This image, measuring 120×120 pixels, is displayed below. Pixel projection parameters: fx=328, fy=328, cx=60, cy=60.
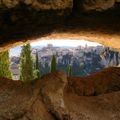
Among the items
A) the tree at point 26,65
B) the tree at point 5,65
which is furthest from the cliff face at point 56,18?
the tree at point 26,65

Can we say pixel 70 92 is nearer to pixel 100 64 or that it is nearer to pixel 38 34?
pixel 38 34

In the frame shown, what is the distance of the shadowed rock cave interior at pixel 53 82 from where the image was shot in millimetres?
3898

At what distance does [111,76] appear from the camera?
5.41 metres

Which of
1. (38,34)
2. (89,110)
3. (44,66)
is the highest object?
(38,34)

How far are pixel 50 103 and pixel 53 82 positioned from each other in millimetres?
426

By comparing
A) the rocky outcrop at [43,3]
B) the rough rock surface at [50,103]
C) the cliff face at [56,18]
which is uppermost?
the rocky outcrop at [43,3]

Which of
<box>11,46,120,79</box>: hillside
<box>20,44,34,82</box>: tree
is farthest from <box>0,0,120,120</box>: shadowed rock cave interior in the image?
<box>11,46,120,79</box>: hillside

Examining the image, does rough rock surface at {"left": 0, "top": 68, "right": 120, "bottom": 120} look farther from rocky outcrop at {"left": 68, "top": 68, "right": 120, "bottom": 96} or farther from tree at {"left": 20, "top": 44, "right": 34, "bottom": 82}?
tree at {"left": 20, "top": 44, "right": 34, "bottom": 82}

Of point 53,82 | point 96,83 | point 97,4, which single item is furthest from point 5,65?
point 97,4

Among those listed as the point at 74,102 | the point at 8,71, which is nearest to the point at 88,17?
the point at 74,102

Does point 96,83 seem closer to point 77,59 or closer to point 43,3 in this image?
point 43,3

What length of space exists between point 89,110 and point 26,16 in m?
1.44

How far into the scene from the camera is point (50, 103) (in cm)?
397

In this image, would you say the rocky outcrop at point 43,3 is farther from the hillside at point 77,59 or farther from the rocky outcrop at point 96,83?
the hillside at point 77,59
